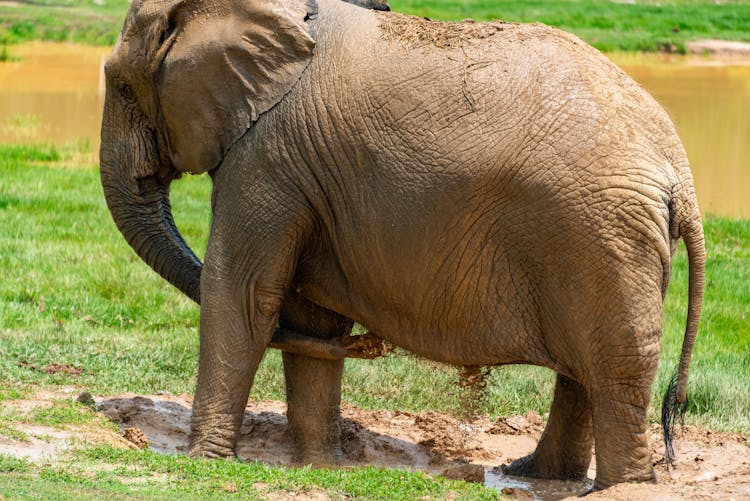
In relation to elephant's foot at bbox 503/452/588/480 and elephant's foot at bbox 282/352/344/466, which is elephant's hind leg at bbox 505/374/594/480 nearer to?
elephant's foot at bbox 503/452/588/480

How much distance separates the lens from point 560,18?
34.6 m

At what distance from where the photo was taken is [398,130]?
5.69 m

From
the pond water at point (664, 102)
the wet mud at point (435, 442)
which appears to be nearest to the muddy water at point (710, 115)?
the pond water at point (664, 102)

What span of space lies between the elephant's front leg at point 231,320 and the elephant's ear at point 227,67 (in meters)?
0.45

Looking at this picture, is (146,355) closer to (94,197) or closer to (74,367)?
(74,367)

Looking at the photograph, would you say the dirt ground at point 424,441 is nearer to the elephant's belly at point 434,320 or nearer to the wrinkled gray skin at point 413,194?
the wrinkled gray skin at point 413,194

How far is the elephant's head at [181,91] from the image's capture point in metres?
6.04

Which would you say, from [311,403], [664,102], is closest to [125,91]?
[311,403]

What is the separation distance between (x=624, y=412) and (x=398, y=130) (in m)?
1.61

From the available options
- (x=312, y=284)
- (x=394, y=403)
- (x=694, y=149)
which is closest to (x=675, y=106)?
(x=694, y=149)

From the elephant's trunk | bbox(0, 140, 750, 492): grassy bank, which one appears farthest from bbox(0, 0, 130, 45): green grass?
the elephant's trunk

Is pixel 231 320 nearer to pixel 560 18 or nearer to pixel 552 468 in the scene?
pixel 552 468

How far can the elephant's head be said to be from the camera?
604 centimetres

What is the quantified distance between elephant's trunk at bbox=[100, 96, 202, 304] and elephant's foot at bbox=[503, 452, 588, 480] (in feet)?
6.56
